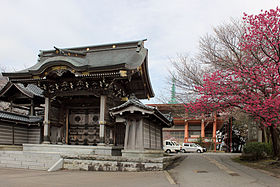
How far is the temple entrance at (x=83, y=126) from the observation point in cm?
1784

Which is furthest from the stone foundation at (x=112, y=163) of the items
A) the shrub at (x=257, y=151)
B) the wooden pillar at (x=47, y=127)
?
the shrub at (x=257, y=151)

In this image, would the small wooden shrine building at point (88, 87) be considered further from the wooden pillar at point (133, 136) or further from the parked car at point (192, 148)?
the parked car at point (192, 148)

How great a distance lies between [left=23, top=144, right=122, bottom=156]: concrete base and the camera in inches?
575

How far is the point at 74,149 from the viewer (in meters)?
15.1

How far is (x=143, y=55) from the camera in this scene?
57.3 feet

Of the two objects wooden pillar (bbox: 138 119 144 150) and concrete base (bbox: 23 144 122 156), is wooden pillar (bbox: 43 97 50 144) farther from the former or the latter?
wooden pillar (bbox: 138 119 144 150)

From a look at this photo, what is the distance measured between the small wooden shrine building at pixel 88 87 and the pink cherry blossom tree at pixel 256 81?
3.42 metres

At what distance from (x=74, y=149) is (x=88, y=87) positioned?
372 cm

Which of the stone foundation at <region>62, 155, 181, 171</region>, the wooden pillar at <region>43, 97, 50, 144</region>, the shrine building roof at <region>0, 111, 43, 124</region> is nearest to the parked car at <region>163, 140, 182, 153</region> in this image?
the shrine building roof at <region>0, 111, 43, 124</region>

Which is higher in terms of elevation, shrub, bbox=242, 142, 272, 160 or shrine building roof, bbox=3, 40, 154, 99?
shrine building roof, bbox=3, 40, 154, 99

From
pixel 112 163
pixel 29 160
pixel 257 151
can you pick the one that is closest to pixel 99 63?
pixel 29 160

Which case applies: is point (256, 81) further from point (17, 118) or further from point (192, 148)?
point (192, 148)

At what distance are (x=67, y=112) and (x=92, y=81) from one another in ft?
12.4

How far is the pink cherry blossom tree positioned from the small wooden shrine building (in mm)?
3419
